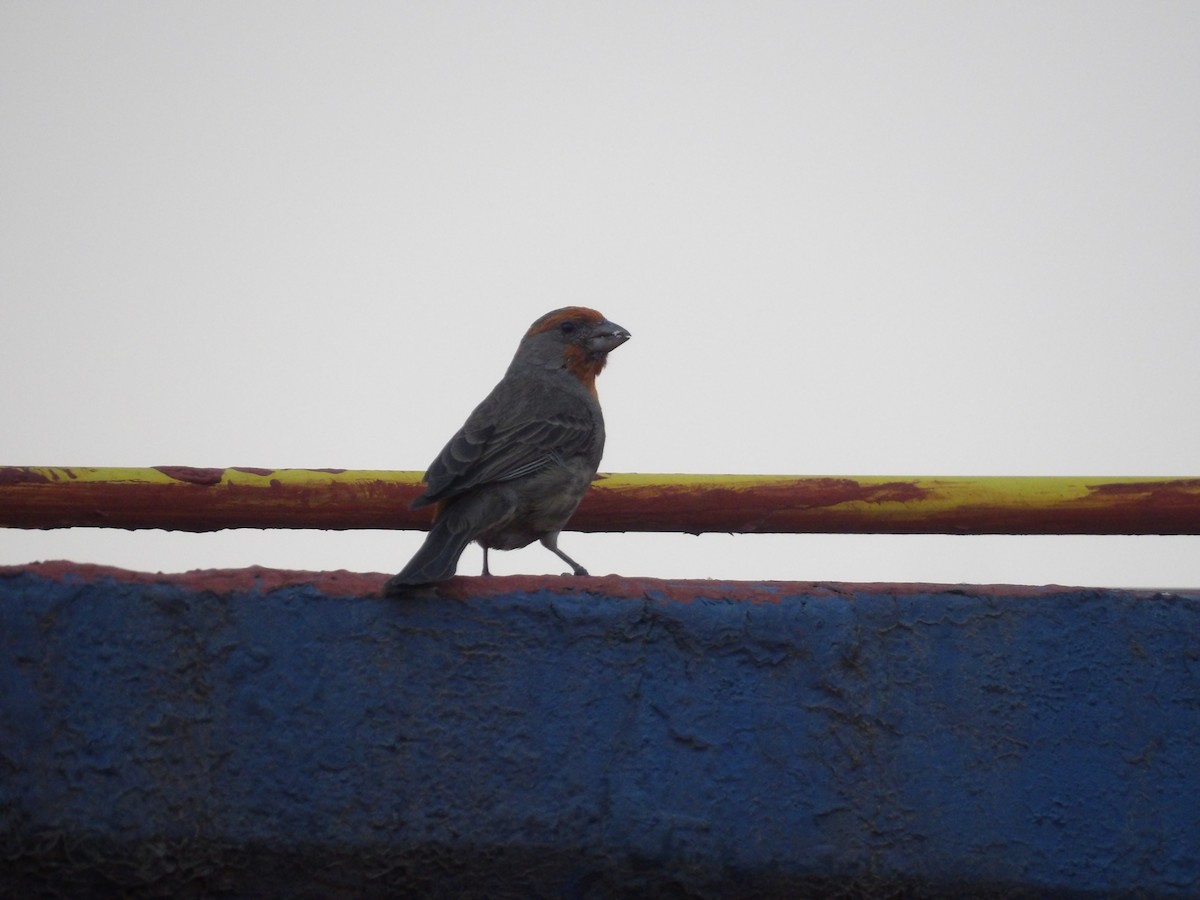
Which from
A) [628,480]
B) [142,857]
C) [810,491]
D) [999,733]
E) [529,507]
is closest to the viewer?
[142,857]

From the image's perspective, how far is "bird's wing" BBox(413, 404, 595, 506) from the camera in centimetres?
324

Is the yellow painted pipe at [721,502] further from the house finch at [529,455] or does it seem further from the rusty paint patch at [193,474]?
the house finch at [529,455]

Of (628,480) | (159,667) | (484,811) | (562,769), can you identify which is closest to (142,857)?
(159,667)

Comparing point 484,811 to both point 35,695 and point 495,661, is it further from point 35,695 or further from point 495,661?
point 35,695

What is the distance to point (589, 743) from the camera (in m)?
2.26

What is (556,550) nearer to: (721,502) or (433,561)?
(721,502)

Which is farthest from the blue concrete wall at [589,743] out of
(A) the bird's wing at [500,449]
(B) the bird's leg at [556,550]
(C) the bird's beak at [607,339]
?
(C) the bird's beak at [607,339]

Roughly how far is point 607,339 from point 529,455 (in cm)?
116

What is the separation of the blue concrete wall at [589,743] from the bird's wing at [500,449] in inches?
34.8

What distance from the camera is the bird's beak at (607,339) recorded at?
15.3ft

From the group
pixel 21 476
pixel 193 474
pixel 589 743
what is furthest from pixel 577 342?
pixel 589 743

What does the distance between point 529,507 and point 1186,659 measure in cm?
197

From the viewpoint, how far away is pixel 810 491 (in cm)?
300

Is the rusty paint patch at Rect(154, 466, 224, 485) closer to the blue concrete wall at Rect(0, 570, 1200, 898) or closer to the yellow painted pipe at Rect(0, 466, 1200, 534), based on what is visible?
the yellow painted pipe at Rect(0, 466, 1200, 534)
